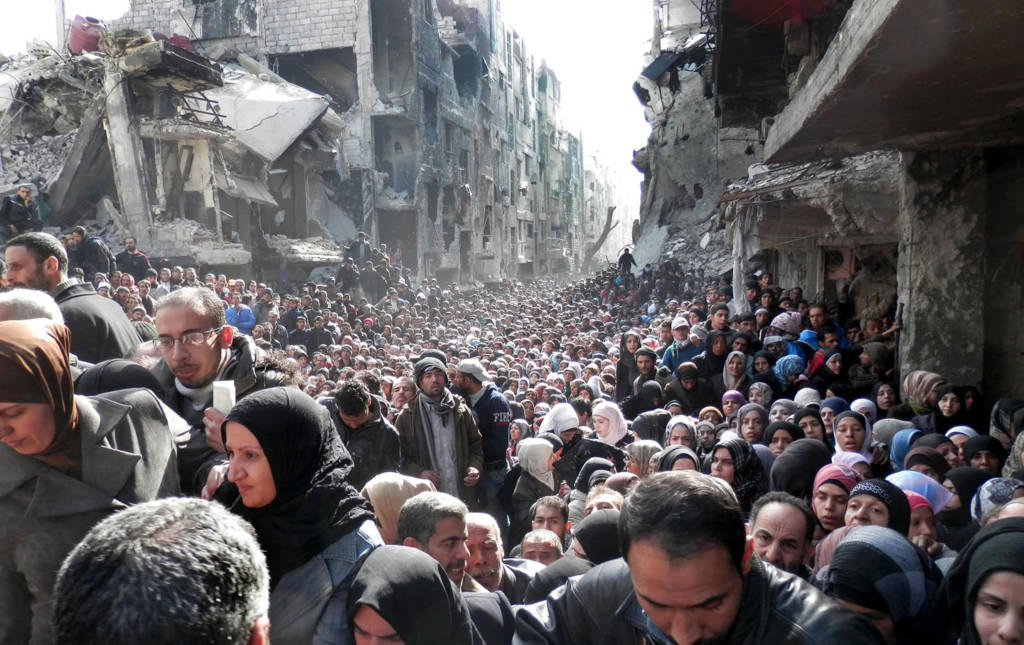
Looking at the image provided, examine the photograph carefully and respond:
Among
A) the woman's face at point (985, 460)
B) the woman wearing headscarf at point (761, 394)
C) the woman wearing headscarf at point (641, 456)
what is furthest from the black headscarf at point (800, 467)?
the woman wearing headscarf at point (761, 394)

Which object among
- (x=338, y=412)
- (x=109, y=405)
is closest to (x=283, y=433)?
(x=109, y=405)

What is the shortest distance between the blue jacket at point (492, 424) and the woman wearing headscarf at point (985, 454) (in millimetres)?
3237

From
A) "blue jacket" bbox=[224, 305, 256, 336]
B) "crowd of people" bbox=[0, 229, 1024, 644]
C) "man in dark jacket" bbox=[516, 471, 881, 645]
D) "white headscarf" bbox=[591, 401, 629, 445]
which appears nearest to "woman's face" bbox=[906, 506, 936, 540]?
"crowd of people" bbox=[0, 229, 1024, 644]

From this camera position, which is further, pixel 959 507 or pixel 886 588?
→ pixel 959 507

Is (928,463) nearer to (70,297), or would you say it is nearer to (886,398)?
(886,398)

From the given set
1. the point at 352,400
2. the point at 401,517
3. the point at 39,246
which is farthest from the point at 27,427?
the point at 352,400

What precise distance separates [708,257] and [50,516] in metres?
26.3

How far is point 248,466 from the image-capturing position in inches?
75.7

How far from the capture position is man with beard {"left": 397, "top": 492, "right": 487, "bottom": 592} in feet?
8.60

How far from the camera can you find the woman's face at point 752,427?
5.44 m

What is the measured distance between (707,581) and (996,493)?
2.56m

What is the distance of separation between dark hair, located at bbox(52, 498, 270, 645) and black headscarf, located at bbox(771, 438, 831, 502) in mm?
3579

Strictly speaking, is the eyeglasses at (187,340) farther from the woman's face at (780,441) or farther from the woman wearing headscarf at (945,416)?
the woman wearing headscarf at (945,416)

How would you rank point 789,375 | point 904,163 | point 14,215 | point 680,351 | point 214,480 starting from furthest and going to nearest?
point 14,215
point 680,351
point 789,375
point 904,163
point 214,480
